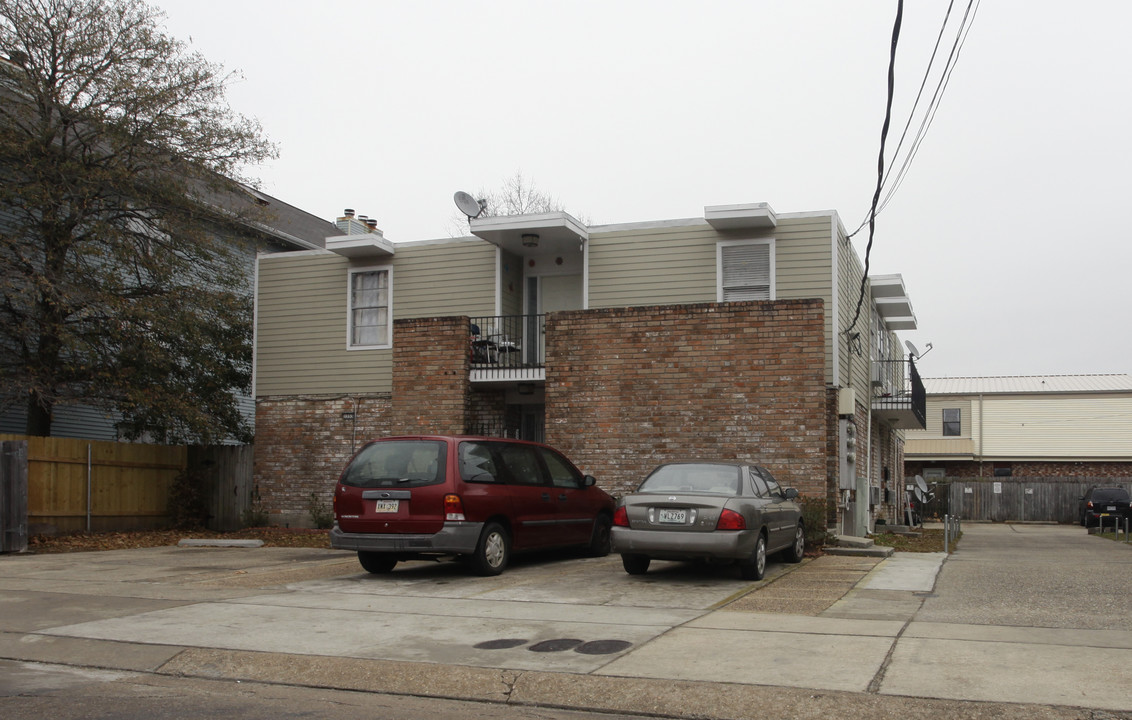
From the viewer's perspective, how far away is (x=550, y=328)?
17.7 m

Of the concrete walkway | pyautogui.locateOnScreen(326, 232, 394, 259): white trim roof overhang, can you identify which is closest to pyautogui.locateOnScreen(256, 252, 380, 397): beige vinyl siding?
pyautogui.locateOnScreen(326, 232, 394, 259): white trim roof overhang

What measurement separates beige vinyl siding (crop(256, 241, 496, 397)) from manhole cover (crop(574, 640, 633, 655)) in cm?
1270

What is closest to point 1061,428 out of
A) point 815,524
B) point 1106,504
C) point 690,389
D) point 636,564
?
point 1106,504

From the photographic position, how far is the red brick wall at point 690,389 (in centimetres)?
1590

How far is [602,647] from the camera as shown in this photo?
7188mm

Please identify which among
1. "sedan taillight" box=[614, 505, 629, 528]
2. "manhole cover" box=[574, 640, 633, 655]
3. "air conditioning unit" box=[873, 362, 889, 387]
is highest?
"air conditioning unit" box=[873, 362, 889, 387]

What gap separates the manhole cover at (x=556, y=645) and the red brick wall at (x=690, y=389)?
891cm

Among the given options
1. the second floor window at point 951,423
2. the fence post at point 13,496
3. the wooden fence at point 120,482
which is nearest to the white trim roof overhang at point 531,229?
the wooden fence at point 120,482

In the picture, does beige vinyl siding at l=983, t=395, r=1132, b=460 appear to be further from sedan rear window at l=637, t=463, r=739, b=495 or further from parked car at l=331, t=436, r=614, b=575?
parked car at l=331, t=436, r=614, b=575

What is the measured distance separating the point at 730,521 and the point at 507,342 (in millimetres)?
9191

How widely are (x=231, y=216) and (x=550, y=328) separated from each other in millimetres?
8211

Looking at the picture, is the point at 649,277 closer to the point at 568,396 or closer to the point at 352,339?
the point at 568,396

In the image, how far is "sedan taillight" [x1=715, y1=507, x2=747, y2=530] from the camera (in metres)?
10.7

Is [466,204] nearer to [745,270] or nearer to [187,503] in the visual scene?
[745,270]
